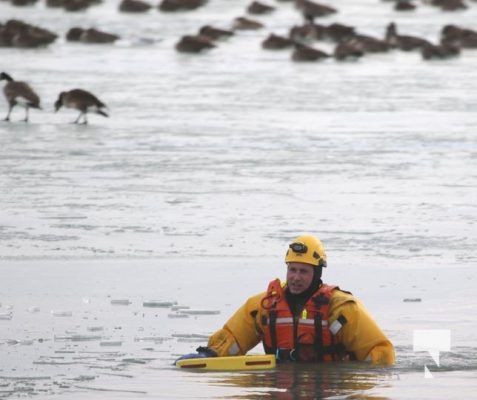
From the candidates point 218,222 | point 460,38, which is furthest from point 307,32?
point 218,222

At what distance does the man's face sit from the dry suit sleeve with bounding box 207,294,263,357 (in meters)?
0.23

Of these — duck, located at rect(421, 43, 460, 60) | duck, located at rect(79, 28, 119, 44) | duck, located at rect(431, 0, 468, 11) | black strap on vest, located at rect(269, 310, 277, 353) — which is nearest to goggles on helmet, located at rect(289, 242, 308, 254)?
black strap on vest, located at rect(269, 310, 277, 353)

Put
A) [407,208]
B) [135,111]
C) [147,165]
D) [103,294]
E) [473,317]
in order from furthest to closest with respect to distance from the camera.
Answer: [135,111], [147,165], [407,208], [103,294], [473,317]

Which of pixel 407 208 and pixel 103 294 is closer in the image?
pixel 103 294

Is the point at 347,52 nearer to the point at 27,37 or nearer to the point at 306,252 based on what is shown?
the point at 27,37

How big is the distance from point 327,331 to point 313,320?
12cm

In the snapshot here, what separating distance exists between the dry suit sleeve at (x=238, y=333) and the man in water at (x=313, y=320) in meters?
0.08

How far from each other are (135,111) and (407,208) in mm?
8555

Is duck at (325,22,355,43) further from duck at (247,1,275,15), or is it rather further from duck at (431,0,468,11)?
duck at (431,0,468,11)

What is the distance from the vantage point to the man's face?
26.6ft

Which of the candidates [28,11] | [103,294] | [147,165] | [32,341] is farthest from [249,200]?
[28,11]

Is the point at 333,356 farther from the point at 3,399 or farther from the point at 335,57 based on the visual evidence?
the point at 335,57

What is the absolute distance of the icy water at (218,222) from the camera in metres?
8.47

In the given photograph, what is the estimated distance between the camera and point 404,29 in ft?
138
